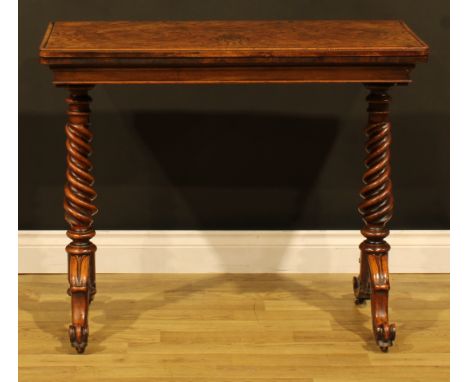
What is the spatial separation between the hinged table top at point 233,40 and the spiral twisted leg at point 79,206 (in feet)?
0.62

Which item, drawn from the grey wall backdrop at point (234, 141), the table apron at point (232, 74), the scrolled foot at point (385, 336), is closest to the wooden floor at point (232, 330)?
the scrolled foot at point (385, 336)

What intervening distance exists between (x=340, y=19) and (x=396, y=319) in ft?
3.74

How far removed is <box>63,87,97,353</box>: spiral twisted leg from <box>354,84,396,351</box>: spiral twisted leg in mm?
895

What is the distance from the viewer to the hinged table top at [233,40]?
275 cm

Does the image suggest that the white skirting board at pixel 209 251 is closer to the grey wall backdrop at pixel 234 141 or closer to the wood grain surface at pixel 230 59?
the grey wall backdrop at pixel 234 141

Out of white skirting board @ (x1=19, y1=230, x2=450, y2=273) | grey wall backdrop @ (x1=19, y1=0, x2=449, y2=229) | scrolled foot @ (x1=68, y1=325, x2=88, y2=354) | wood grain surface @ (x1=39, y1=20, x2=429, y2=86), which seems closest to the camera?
wood grain surface @ (x1=39, y1=20, x2=429, y2=86)

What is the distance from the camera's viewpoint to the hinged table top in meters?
2.75

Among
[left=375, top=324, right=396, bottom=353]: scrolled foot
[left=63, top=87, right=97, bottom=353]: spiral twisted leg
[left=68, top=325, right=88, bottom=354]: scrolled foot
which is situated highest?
[left=63, top=87, right=97, bottom=353]: spiral twisted leg

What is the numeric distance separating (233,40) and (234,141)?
2.59ft

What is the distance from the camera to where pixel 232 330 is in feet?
10.2

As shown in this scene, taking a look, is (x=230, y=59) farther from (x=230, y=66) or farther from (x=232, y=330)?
(x=232, y=330)

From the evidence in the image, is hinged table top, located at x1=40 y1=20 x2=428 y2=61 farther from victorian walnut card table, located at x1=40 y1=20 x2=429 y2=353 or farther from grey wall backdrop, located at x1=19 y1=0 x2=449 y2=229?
grey wall backdrop, located at x1=19 y1=0 x2=449 y2=229

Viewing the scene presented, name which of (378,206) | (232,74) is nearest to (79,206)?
(232,74)

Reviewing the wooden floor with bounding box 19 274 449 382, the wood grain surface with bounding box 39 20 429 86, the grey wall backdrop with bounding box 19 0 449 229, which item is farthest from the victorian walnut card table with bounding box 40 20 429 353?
the grey wall backdrop with bounding box 19 0 449 229
